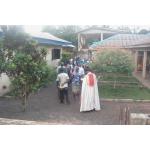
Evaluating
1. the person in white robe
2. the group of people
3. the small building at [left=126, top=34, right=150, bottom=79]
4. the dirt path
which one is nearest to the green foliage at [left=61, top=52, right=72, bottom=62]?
the group of people

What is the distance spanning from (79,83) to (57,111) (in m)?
0.83

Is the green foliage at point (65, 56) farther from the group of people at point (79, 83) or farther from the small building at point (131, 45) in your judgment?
the small building at point (131, 45)

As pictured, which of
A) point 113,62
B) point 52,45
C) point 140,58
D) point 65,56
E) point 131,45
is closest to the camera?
point 113,62

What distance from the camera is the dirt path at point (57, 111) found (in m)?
6.56

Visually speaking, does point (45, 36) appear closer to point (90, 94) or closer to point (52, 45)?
point (52, 45)

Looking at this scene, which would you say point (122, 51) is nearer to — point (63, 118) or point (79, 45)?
point (79, 45)

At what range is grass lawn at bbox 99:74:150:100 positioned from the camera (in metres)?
6.88

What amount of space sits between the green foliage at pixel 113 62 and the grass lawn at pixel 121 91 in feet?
0.64

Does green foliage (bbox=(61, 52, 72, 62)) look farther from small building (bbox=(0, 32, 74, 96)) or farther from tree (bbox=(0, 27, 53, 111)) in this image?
tree (bbox=(0, 27, 53, 111))

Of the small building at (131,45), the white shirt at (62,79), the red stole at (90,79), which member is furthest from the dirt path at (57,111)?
the small building at (131,45)

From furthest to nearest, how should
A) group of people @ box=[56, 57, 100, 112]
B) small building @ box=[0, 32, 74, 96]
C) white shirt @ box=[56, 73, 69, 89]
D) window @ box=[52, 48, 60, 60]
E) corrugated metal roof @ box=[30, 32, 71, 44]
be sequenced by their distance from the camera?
white shirt @ box=[56, 73, 69, 89] < group of people @ box=[56, 57, 100, 112] < window @ box=[52, 48, 60, 60] < small building @ box=[0, 32, 74, 96] < corrugated metal roof @ box=[30, 32, 71, 44]

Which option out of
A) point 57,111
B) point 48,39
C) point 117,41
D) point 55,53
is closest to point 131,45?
point 117,41

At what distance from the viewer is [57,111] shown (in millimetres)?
6766
